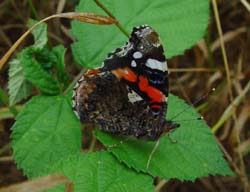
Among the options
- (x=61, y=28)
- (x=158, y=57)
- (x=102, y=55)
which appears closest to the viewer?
(x=158, y=57)

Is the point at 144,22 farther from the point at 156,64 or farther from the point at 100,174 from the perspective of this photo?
the point at 100,174

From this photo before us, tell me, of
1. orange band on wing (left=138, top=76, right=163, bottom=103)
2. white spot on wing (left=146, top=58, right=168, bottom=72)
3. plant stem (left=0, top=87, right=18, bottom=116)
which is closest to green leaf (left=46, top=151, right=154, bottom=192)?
orange band on wing (left=138, top=76, right=163, bottom=103)

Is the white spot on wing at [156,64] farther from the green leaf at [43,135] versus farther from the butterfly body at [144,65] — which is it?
the green leaf at [43,135]

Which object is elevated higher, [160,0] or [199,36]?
[160,0]

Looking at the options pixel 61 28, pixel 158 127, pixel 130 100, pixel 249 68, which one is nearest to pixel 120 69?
pixel 130 100

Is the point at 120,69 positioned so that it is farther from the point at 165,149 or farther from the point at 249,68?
the point at 249,68

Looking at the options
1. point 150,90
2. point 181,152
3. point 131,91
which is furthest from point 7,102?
point 181,152

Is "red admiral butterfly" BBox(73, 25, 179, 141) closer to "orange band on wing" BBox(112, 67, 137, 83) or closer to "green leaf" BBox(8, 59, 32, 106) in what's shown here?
"orange band on wing" BBox(112, 67, 137, 83)
